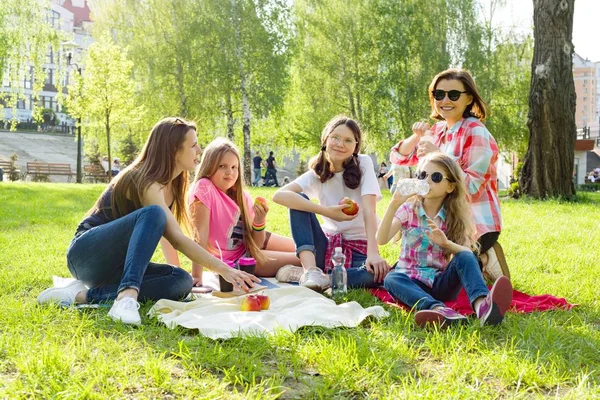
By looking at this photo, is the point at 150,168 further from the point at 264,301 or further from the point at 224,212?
the point at 264,301

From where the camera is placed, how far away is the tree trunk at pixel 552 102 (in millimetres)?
11648

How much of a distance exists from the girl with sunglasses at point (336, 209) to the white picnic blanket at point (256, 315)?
0.54m

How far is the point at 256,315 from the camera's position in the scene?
3641 millimetres

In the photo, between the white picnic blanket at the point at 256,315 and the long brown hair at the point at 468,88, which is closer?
the white picnic blanket at the point at 256,315

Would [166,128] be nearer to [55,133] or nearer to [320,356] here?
[320,356]

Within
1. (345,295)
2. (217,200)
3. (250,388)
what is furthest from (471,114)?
(250,388)

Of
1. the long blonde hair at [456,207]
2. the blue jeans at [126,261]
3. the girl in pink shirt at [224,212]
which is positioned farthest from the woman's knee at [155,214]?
the long blonde hair at [456,207]

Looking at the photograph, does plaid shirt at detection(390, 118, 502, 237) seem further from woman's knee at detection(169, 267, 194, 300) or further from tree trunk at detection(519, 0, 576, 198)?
tree trunk at detection(519, 0, 576, 198)

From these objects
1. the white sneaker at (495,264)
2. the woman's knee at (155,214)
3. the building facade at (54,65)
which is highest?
the building facade at (54,65)

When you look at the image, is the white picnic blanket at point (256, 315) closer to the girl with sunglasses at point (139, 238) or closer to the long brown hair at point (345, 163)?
the girl with sunglasses at point (139, 238)

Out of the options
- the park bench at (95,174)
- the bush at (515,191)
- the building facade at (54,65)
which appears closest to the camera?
the bush at (515,191)

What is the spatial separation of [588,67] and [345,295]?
130 meters

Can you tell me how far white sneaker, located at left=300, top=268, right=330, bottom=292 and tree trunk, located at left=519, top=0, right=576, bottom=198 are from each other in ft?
28.6

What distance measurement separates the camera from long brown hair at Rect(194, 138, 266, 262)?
16.4ft
